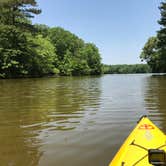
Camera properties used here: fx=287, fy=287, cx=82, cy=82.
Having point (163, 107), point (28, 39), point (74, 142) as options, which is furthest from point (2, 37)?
point (74, 142)

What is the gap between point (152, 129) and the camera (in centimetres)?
443

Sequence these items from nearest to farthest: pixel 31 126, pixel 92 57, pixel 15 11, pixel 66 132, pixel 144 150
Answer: pixel 144 150, pixel 66 132, pixel 31 126, pixel 15 11, pixel 92 57

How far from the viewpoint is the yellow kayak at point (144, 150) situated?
11.2 feet

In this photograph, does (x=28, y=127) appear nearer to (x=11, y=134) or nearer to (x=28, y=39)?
(x=11, y=134)

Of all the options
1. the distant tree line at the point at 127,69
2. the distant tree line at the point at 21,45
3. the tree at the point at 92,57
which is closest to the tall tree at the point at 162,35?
the distant tree line at the point at 21,45

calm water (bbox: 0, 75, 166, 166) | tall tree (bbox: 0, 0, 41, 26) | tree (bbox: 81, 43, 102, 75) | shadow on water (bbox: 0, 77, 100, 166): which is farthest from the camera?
tree (bbox: 81, 43, 102, 75)

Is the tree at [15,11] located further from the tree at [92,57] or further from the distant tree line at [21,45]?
the tree at [92,57]

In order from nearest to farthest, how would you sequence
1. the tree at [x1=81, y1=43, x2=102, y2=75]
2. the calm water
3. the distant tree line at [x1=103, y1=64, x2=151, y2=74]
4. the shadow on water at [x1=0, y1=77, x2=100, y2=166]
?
the calm water → the shadow on water at [x1=0, y1=77, x2=100, y2=166] → the tree at [x1=81, y1=43, x2=102, y2=75] → the distant tree line at [x1=103, y1=64, x2=151, y2=74]

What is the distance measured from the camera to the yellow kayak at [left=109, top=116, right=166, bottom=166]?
3.42m

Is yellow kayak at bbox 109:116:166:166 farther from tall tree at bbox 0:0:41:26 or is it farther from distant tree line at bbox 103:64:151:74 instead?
distant tree line at bbox 103:64:151:74

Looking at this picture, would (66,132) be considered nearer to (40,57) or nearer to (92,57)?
(40,57)

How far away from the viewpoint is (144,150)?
3.69 metres

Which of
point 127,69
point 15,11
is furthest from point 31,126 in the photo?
point 127,69

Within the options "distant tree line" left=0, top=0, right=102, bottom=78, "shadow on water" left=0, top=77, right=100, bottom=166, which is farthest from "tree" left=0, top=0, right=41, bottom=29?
"shadow on water" left=0, top=77, right=100, bottom=166
